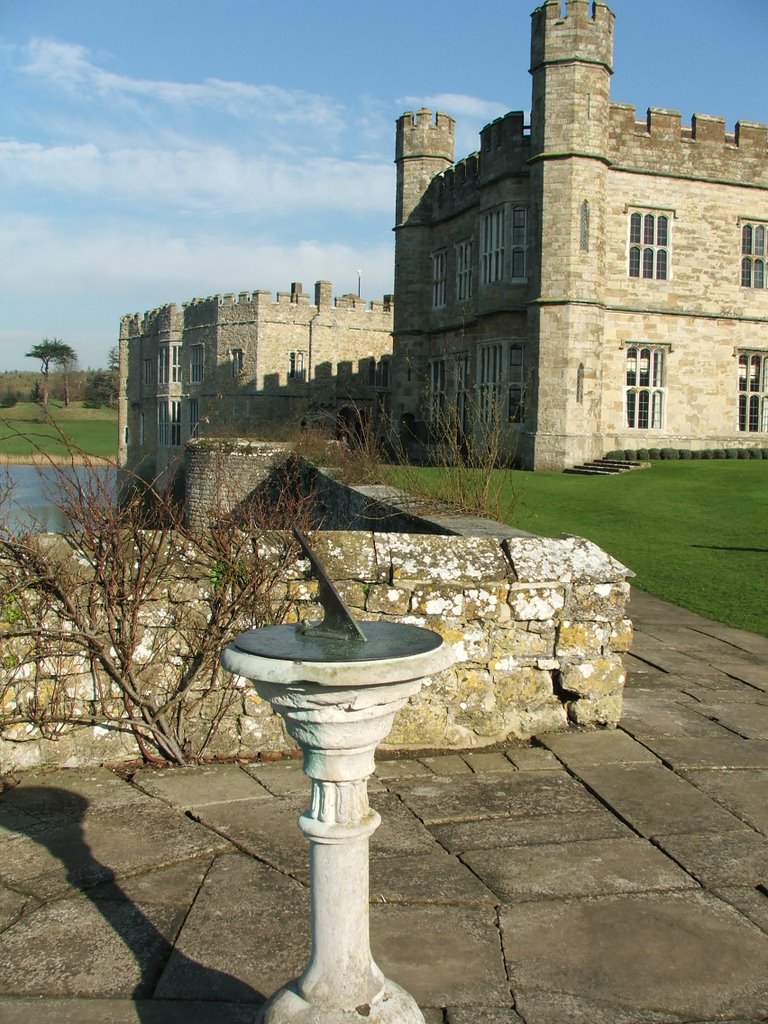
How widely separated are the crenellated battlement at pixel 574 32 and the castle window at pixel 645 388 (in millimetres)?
7266

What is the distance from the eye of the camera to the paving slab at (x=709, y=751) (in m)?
4.23

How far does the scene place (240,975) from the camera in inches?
101

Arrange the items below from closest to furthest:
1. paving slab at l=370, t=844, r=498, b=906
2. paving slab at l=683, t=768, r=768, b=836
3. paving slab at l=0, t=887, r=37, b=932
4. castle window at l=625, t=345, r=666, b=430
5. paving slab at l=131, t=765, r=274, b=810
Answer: paving slab at l=0, t=887, r=37, b=932 < paving slab at l=370, t=844, r=498, b=906 < paving slab at l=683, t=768, r=768, b=836 < paving slab at l=131, t=765, r=274, b=810 < castle window at l=625, t=345, r=666, b=430

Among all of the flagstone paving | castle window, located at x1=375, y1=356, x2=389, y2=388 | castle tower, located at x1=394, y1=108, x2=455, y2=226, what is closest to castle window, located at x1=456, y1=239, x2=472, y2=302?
castle tower, located at x1=394, y1=108, x2=455, y2=226

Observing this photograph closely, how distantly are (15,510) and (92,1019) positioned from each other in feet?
9.07

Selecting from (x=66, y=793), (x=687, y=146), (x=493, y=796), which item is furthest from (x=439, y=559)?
(x=687, y=146)

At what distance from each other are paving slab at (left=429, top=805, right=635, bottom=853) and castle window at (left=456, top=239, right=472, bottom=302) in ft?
78.5

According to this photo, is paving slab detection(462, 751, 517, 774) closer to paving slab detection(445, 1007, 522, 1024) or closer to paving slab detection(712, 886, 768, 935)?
paving slab detection(712, 886, 768, 935)

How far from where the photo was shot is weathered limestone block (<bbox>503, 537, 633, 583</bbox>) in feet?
15.3

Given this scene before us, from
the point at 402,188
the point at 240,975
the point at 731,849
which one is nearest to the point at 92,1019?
the point at 240,975

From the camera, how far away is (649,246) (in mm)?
24234

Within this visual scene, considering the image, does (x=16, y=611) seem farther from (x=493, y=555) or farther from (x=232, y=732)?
(x=493, y=555)

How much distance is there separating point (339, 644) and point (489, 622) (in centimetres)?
232

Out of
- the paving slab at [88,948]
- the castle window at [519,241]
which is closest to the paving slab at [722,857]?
the paving slab at [88,948]
